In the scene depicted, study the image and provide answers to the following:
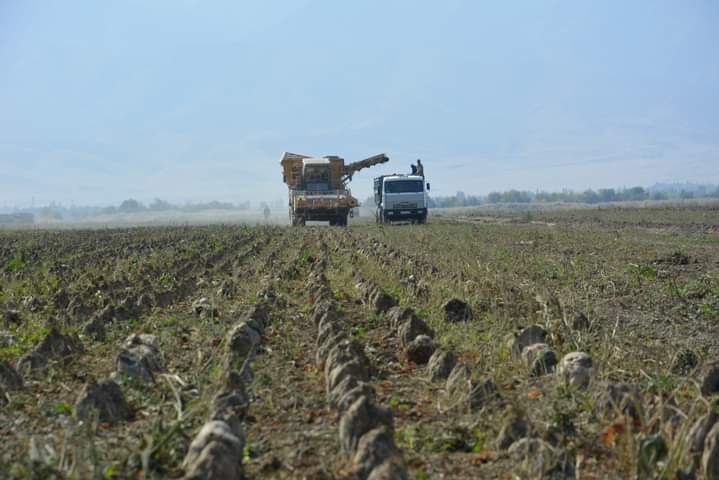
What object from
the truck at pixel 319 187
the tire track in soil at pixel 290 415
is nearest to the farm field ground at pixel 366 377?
the tire track in soil at pixel 290 415

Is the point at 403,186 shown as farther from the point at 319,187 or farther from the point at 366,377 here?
the point at 366,377

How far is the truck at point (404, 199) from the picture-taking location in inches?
1513

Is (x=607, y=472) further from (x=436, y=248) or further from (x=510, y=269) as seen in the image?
(x=436, y=248)

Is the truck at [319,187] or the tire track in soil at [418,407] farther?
the truck at [319,187]

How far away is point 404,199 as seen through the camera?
126 feet

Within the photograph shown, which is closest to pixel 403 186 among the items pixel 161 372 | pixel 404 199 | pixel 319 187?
pixel 404 199

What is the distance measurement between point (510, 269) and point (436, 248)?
232 inches

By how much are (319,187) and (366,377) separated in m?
33.6

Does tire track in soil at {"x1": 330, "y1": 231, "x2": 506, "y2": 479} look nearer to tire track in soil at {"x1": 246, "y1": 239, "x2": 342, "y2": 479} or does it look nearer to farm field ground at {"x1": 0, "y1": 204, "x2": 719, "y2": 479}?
farm field ground at {"x1": 0, "y1": 204, "x2": 719, "y2": 479}

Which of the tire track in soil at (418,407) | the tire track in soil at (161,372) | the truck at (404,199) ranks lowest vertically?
the tire track in soil at (418,407)

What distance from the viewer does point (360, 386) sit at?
5.00 metres

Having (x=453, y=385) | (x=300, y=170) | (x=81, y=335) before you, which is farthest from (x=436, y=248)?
(x=300, y=170)

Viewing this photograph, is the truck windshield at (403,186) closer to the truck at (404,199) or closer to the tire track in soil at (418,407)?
the truck at (404,199)

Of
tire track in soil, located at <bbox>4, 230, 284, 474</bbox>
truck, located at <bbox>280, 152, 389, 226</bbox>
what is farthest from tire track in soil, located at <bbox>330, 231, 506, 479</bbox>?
truck, located at <bbox>280, 152, 389, 226</bbox>
